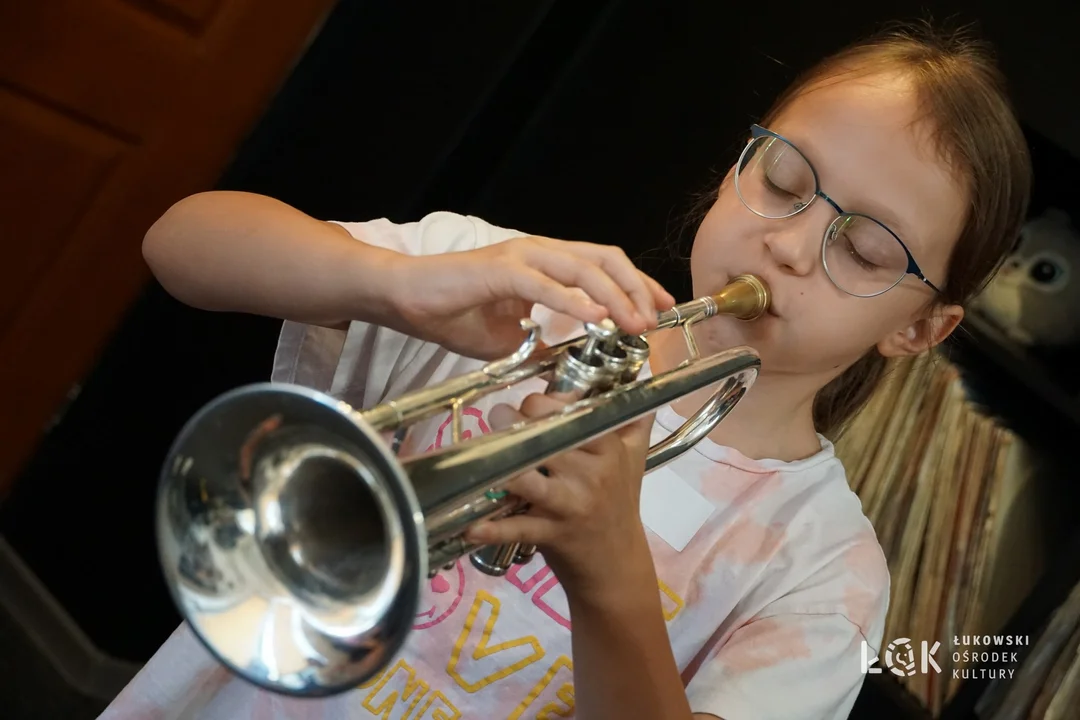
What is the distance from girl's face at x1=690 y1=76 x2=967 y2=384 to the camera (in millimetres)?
900

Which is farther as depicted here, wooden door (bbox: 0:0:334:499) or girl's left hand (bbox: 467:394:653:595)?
wooden door (bbox: 0:0:334:499)

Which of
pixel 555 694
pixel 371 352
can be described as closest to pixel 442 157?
pixel 371 352

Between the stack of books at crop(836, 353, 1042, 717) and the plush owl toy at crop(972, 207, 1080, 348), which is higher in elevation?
the plush owl toy at crop(972, 207, 1080, 348)

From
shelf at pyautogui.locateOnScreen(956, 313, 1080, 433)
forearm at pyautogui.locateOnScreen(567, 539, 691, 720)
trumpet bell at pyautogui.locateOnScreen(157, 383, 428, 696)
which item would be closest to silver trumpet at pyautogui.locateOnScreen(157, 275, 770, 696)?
trumpet bell at pyautogui.locateOnScreen(157, 383, 428, 696)

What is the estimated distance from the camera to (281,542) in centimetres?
56

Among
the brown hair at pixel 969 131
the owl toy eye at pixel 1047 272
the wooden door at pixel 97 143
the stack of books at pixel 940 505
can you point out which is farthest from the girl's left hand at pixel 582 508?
the wooden door at pixel 97 143

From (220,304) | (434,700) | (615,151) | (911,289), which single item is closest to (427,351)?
(220,304)

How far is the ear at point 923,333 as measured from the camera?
3.43ft

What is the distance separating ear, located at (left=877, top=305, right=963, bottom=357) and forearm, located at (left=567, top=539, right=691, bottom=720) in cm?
55

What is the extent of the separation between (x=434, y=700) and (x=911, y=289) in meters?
0.74

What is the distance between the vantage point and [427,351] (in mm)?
980

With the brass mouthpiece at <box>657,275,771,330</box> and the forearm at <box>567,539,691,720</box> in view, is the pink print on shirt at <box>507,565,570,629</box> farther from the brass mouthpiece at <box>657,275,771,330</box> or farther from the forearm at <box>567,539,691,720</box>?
the brass mouthpiece at <box>657,275,771,330</box>

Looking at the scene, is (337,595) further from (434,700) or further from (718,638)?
(718,638)

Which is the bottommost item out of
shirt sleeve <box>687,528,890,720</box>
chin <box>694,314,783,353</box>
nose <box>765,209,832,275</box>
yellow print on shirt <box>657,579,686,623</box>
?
yellow print on shirt <box>657,579,686,623</box>
